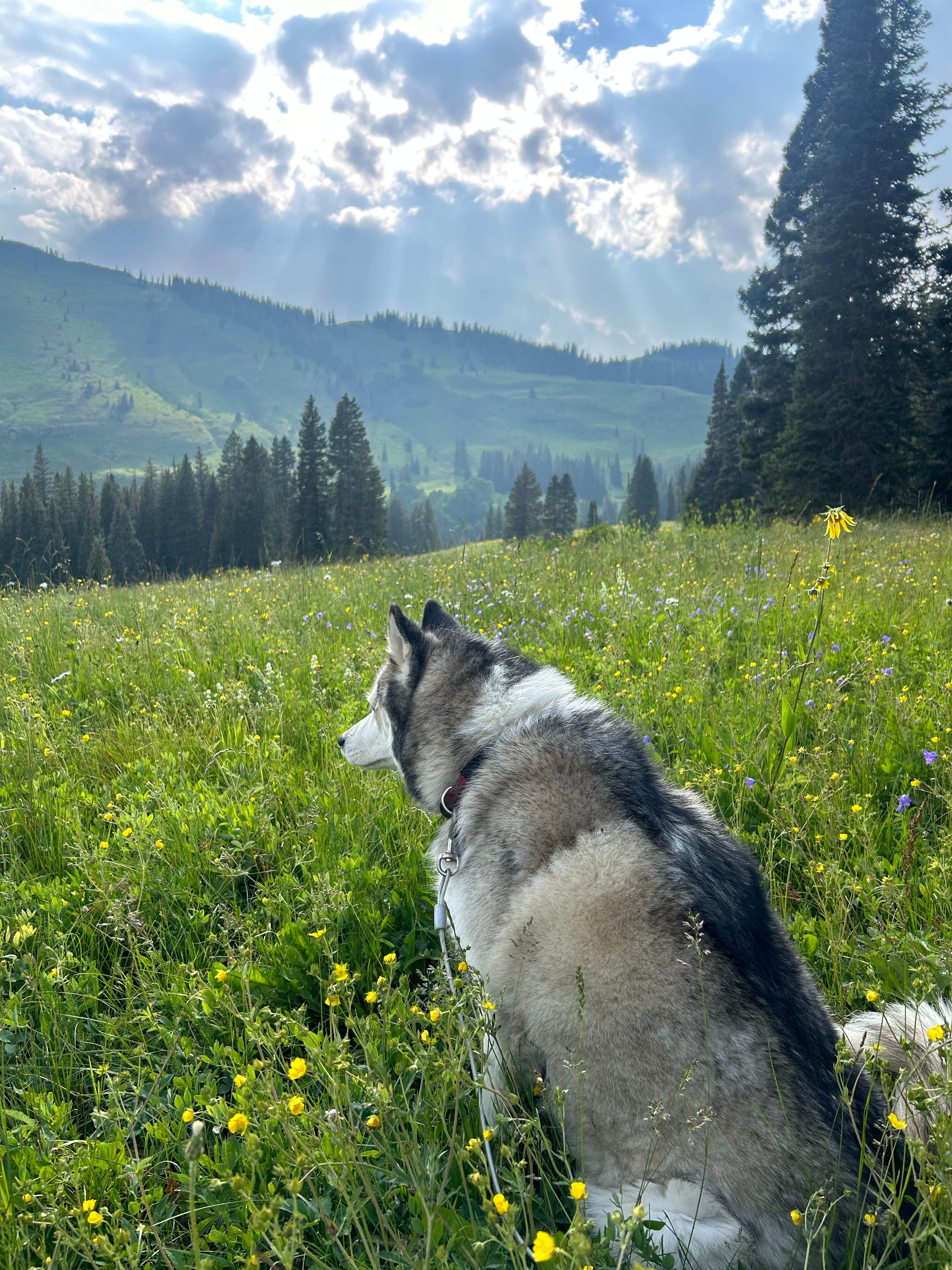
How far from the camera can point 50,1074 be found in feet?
8.70

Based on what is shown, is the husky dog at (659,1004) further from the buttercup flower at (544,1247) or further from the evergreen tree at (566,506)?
the evergreen tree at (566,506)

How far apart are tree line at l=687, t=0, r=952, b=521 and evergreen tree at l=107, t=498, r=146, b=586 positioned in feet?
211

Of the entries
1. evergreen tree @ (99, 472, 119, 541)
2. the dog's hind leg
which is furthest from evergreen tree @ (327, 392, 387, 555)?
the dog's hind leg

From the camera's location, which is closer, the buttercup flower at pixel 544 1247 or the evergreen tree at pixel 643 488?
the buttercup flower at pixel 544 1247

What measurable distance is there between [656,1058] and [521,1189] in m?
0.69

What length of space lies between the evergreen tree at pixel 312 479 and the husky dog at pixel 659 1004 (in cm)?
5844

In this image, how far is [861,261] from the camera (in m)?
24.0

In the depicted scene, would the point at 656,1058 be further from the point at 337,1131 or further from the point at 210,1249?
the point at 210,1249

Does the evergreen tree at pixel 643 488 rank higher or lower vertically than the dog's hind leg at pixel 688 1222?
higher

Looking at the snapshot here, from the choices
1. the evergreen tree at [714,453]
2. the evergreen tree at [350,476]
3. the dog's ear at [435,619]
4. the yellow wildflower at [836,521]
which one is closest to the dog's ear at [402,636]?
the dog's ear at [435,619]

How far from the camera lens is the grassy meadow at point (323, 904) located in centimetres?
181

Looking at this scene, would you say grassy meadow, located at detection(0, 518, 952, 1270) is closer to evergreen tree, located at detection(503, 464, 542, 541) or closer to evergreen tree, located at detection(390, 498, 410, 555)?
evergreen tree, located at detection(503, 464, 542, 541)

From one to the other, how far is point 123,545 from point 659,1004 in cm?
8165

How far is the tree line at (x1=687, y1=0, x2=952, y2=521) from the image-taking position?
2364cm
